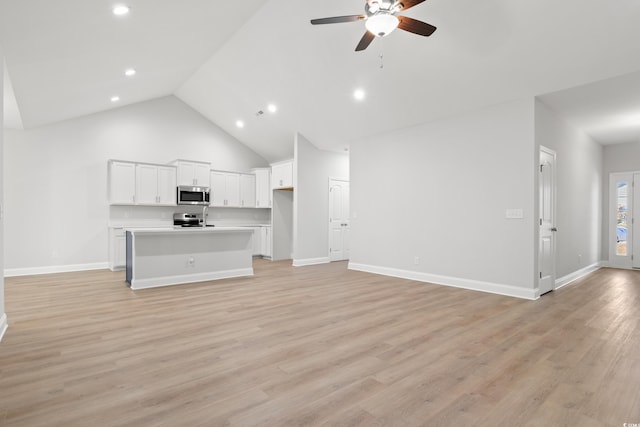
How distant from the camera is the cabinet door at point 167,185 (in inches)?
301

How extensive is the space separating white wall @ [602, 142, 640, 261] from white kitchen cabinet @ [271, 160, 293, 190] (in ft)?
23.6

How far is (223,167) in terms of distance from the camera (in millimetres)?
8984

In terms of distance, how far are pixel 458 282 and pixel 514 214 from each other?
4.44 ft

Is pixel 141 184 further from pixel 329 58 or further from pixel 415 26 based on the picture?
pixel 415 26

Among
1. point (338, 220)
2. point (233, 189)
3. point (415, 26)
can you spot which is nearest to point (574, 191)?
point (338, 220)

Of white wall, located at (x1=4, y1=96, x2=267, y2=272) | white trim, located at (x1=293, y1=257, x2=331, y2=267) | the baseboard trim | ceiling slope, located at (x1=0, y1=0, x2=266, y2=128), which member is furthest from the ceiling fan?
white wall, located at (x1=4, y1=96, x2=267, y2=272)

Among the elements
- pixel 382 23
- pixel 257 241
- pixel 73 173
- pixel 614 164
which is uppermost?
pixel 382 23

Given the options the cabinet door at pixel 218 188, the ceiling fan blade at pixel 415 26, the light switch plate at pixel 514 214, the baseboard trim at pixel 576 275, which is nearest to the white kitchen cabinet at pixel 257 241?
the cabinet door at pixel 218 188

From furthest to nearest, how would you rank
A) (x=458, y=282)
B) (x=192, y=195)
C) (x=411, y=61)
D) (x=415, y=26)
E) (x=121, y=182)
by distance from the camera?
(x=192, y=195) < (x=121, y=182) < (x=458, y=282) < (x=411, y=61) < (x=415, y=26)

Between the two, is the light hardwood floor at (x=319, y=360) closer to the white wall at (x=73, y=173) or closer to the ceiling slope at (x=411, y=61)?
the white wall at (x=73, y=173)

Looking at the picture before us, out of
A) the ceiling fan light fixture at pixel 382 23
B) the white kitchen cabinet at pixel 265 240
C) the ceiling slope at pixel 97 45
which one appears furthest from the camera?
the white kitchen cabinet at pixel 265 240

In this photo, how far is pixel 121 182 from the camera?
7.17 metres

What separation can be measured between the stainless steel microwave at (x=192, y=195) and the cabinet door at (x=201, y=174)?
20 cm

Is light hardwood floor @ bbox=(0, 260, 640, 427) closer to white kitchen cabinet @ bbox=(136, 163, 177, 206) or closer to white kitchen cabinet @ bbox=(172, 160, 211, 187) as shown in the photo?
white kitchen cabinet @ bbox=(136, 163, 177, 206)
